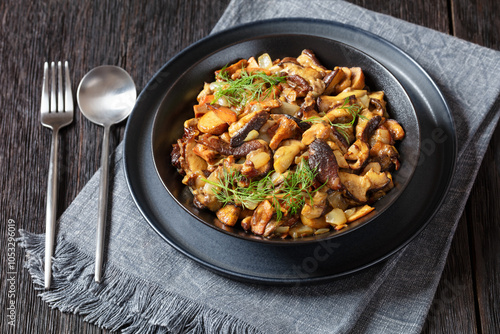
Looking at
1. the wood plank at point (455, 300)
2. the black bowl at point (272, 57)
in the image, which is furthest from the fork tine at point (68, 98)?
the wood plank at point (455, 300)

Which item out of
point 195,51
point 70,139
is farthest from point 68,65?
point 195,51

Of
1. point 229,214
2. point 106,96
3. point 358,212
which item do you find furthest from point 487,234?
point 106,96

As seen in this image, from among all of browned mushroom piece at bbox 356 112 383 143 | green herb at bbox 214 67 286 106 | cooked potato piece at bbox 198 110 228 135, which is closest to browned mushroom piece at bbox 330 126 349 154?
browned mushroom piece at bbox 356 112 383 143

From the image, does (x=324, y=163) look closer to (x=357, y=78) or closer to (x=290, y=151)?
(x=290, y=151)

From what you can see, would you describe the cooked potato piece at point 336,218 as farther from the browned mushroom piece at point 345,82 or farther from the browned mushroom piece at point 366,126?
the browned mushroom piece at point 345,82

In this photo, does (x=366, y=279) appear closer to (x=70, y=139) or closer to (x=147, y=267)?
(x=147, y=267)

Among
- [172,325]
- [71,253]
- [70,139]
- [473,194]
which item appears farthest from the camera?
[70,139]
